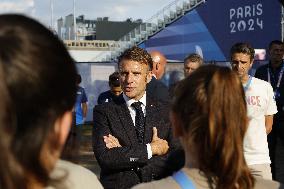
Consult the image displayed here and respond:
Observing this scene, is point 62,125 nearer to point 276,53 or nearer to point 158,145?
point 158,145

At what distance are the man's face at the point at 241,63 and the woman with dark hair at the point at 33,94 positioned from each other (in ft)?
12.5

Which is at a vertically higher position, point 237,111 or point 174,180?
point 237,111

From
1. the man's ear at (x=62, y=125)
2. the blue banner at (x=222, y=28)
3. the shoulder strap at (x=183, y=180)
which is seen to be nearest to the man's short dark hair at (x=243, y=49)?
the shoulder strap at (x=183, y=180)

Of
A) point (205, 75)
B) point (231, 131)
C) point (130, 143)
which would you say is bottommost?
point (130, 143)

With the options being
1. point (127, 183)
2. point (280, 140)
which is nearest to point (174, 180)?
point (127, 183)

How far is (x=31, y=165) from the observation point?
1.12 meters

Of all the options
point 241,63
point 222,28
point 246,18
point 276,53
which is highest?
point 246,18

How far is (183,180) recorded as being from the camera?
183 cm

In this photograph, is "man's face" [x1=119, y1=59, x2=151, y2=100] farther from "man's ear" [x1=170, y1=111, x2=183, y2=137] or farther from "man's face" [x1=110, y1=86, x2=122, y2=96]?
"man's face" [x1=110, y1=86, x2=122, y2=96]

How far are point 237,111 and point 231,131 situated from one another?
80 millimetres

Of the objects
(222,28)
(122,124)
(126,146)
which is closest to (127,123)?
(122,124)

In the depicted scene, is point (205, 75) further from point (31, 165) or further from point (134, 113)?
point (134, 113)

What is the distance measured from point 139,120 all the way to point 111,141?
0.86 feet

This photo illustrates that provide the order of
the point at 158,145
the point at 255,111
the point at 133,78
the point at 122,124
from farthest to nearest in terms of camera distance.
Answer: the point at 255,111 → the point at 133,78 → the point at 122,124 → the point at 158,145
